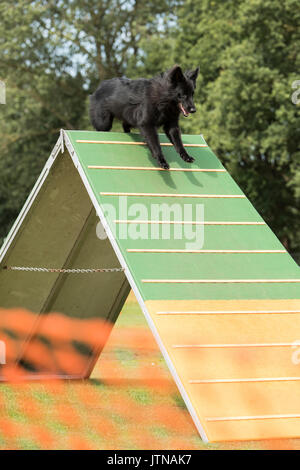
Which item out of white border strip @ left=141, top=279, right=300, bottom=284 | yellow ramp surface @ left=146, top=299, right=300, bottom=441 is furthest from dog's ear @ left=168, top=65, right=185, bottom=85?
yellow ramp surface @ left=146, top=299, right=300, bottom=441

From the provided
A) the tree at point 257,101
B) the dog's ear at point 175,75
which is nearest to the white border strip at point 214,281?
the dog's ear at point 175,75

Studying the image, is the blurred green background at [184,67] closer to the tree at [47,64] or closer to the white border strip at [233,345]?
the tree at [47,64]

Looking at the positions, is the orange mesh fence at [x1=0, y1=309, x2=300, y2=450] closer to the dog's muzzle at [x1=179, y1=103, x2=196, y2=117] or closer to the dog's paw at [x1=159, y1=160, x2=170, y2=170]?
the dog's paw at [x1=159, y1=160, x2=170, y2=170]

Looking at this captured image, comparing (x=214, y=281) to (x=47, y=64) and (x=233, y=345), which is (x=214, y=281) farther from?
(x=47, y=64)

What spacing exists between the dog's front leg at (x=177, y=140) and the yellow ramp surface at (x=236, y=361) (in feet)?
4.49

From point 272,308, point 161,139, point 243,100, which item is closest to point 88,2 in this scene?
point 243,100

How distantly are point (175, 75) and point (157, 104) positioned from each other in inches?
9.8

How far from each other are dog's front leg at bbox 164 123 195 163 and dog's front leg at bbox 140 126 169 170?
18cm

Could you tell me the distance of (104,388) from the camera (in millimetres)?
5680

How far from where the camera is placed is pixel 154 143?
4910 millimetres

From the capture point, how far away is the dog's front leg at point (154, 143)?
16.0 ft

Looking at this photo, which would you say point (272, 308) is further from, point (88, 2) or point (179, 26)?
point (88, 2)

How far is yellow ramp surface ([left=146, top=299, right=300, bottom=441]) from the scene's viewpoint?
3518mm

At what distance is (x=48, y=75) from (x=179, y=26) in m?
4.65
